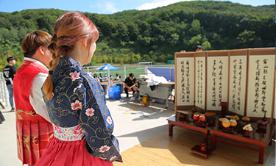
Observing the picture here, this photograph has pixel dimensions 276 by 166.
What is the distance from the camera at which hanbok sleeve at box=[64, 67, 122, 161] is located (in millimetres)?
801

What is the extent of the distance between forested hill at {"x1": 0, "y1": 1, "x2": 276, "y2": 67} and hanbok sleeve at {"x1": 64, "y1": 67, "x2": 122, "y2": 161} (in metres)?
29.7

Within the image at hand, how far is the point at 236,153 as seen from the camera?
9.09 ft

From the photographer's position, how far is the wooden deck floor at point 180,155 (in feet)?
8.36

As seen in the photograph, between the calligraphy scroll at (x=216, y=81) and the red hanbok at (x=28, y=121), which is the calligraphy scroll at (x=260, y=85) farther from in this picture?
the red hanbok at (x=28, y=121)

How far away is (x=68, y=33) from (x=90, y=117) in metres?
0.32

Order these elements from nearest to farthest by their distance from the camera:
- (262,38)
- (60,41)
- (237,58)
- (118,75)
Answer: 1. (60,41)
2. (237,58)
3. (118,75)
4. (262,38)

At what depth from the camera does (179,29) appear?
39.3 metres

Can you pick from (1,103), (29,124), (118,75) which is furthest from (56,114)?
(118,75)

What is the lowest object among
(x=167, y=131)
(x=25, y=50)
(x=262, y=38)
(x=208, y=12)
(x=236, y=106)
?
(x=167, y=131)

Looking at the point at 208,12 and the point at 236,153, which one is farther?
the point at 208,12

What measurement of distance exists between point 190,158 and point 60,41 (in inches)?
91.7

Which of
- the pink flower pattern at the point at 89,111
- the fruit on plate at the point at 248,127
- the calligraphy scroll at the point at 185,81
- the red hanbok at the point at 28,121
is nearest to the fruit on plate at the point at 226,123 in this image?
the fruit on plate at the point at 248,127

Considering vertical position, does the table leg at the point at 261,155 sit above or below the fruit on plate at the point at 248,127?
below

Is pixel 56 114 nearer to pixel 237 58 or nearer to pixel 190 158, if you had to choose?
pixel 190 158
